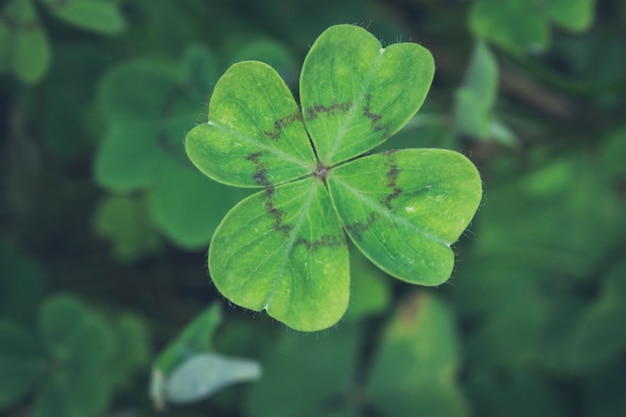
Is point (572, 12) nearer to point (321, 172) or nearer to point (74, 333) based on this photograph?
point (321, 172)

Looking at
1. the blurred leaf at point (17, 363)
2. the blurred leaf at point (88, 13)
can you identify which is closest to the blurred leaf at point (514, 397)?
the blurred leaf at point (17, 363)

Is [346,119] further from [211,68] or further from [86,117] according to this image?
[86,117]

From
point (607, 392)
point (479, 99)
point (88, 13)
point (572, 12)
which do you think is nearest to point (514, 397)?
point (607, 392)

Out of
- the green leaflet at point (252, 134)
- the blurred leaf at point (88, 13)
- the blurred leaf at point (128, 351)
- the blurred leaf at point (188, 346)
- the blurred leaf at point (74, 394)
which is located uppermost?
the green leaflet at point (252, 134)

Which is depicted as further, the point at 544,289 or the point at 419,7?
the point at 419,7

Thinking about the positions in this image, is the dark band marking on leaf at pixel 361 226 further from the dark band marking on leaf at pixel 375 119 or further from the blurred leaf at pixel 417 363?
the blurred leaf at pixel 417 363

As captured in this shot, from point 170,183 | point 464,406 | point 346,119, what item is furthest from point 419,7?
point 346,119
